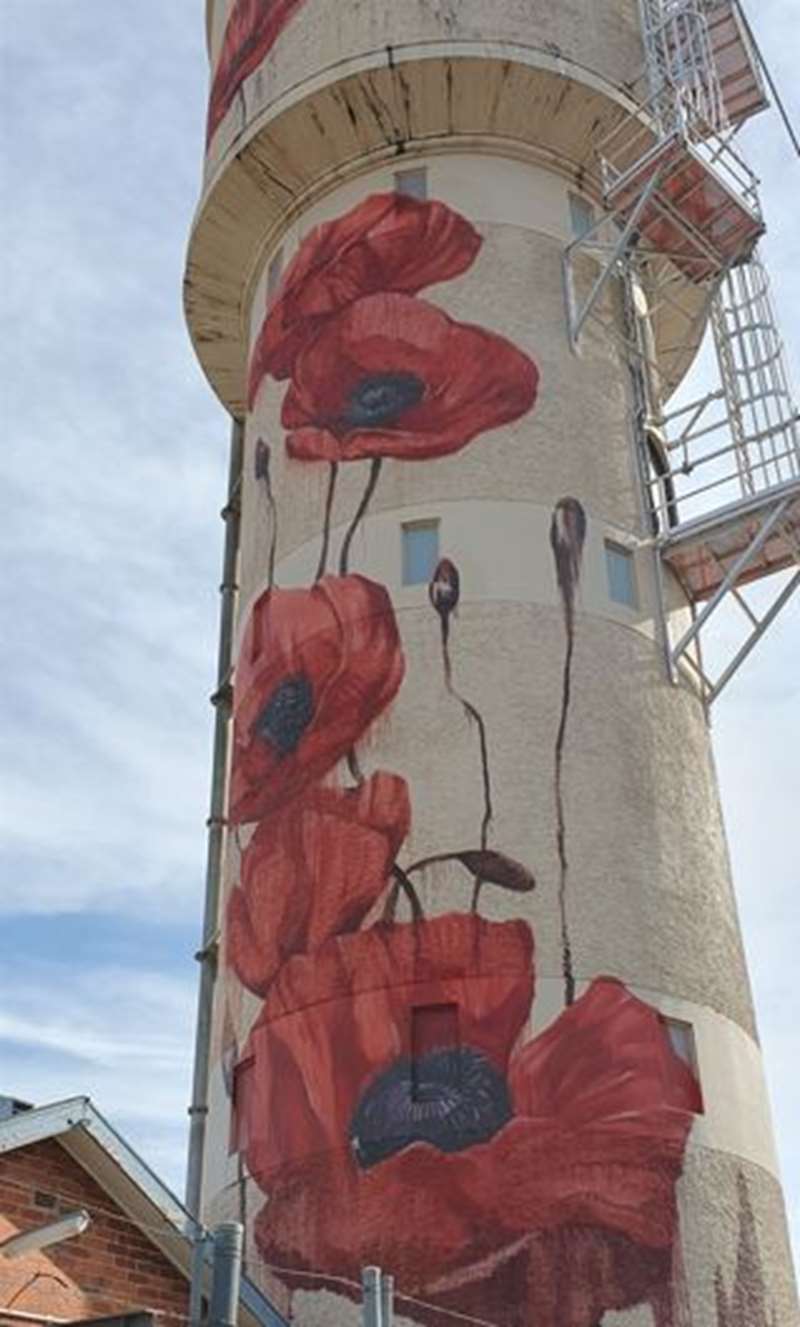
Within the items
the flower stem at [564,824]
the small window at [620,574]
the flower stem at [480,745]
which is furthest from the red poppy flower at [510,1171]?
the small window at [620,574]

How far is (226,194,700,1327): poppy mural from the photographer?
19859mm

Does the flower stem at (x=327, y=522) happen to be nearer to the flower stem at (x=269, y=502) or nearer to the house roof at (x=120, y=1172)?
the flower stem at (x=269, y=502)

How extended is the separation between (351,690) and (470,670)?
1844mm

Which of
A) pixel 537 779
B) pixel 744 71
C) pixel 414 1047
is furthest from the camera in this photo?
pixel 744 71

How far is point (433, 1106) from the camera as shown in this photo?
68.2 ft

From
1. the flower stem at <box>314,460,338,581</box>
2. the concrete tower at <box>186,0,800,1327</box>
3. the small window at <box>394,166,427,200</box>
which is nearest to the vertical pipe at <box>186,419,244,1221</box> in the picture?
the concrete tower at <box>186,0,800,1327</box>

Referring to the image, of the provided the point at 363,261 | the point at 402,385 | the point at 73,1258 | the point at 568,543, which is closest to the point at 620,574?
the point at 568,543

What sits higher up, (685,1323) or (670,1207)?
(670,1207)

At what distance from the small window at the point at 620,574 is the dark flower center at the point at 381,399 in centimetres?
393

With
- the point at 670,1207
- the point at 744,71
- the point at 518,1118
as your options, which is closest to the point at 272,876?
the point at 518,1118

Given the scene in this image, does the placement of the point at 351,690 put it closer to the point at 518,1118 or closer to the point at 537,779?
the point at 537,779

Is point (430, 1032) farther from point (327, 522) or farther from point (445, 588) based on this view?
point (327, 522)

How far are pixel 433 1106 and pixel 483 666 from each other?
20.6 feet

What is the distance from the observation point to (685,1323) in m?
19.5
